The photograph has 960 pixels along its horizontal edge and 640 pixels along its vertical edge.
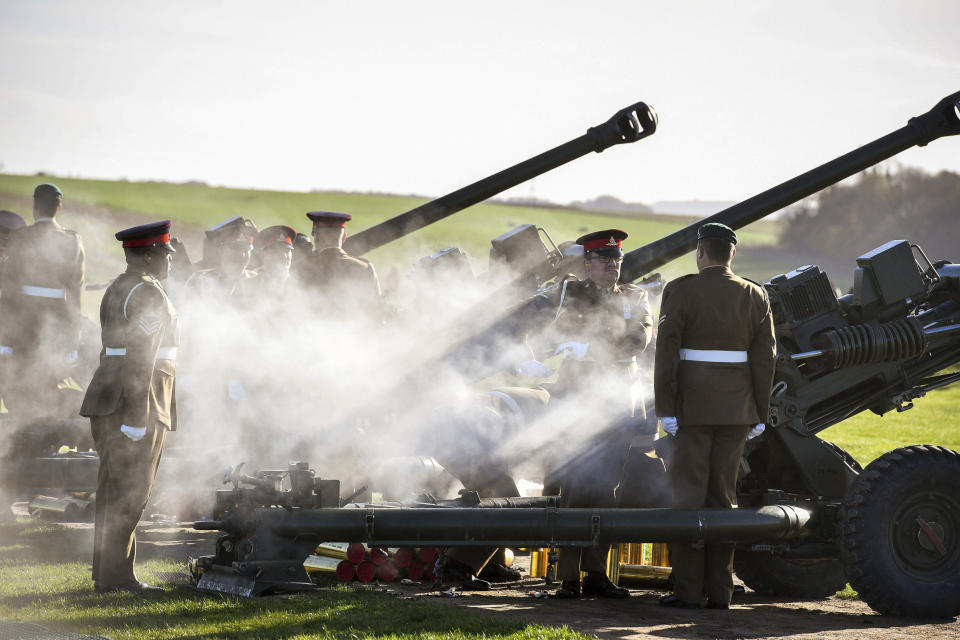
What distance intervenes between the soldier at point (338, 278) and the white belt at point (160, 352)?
2.51 metres

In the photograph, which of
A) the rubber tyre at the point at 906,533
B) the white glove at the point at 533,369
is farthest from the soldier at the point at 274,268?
the rubber tyre at the point at 906,533

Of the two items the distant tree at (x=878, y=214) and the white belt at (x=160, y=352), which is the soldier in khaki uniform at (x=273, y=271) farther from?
the distant tree at (x=878, y=214)

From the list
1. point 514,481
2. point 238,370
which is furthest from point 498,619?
point 238,370

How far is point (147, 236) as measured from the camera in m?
7.46

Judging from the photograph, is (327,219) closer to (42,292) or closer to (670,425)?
(42,292)

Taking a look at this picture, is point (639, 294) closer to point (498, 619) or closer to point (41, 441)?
point (498, 619)

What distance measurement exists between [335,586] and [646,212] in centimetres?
6421

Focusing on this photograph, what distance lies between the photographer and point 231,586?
6766mm

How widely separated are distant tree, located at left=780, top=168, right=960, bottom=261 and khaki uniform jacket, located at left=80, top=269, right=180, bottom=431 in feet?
184

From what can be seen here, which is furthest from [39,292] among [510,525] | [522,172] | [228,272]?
[510,525]

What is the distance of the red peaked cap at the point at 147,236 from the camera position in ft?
24.3

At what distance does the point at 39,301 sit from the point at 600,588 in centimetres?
621

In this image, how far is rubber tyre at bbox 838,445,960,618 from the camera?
275 inches

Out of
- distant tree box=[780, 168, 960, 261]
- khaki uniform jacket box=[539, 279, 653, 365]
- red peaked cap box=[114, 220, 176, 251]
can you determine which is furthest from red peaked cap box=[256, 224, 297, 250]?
distant tree box=[780, 168, 960, 261]
